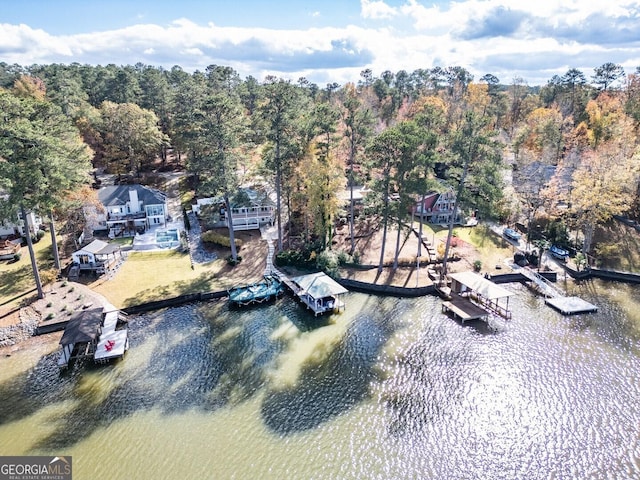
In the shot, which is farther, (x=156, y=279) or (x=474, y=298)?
(x=156, y=279)

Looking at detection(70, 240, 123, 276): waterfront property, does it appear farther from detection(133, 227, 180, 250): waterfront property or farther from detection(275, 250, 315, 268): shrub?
detection(275, 250, 315, 268): shrub

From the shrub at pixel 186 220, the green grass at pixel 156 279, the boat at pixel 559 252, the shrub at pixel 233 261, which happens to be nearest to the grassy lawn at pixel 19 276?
the green grass at pixel 156 279

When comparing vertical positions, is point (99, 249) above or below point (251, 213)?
below

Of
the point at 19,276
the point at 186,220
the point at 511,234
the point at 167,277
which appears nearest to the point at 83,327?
the point at 167,277

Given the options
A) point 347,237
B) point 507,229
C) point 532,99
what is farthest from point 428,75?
point 347,237

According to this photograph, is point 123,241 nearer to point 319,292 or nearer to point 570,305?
point 319,292

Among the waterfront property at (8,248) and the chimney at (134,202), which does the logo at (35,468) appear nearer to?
the waterfront property at (8,248)
